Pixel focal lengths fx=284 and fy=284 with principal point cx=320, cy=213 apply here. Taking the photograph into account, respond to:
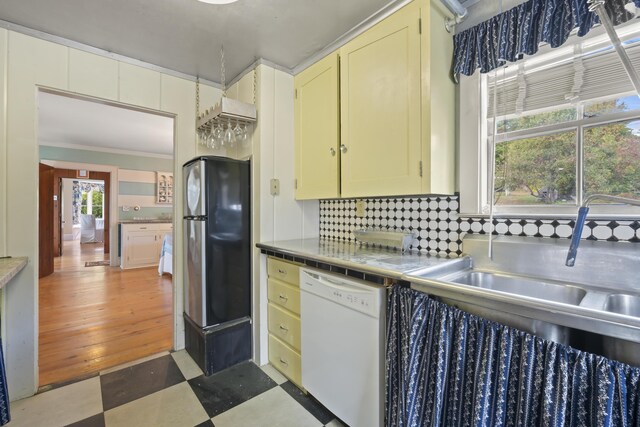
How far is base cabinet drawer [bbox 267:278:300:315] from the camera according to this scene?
1.80 m

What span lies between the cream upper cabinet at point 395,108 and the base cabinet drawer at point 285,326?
2.84 ft

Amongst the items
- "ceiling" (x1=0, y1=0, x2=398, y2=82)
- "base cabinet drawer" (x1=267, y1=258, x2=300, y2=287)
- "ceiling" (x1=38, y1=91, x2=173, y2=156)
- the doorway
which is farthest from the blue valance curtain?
"ceiling" (x1=38, y1=91, x2=173, y2=156)

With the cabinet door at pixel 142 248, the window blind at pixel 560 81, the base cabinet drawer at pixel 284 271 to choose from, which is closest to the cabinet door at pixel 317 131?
the base cabinet drawer at pixel 284 271

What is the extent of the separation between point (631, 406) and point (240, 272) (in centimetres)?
198

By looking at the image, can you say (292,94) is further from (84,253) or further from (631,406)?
(84,253)

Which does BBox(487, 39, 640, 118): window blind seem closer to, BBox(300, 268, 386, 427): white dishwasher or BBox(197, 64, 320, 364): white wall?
BBox(300, 268, 386, 427): white dishwasher

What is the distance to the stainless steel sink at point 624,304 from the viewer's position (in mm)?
1000

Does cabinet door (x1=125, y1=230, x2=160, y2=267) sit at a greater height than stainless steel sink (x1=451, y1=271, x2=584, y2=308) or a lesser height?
lesser

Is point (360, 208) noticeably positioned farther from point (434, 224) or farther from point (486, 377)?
point (486, 377)

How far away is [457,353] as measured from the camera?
97cm

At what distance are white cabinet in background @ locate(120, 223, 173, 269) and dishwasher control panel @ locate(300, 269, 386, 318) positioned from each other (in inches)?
184

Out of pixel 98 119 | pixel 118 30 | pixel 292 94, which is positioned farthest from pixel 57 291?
pixel 292 94

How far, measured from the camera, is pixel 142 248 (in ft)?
17.8

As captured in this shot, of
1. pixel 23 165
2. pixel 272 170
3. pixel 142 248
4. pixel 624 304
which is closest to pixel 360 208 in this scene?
pixel 272 170
